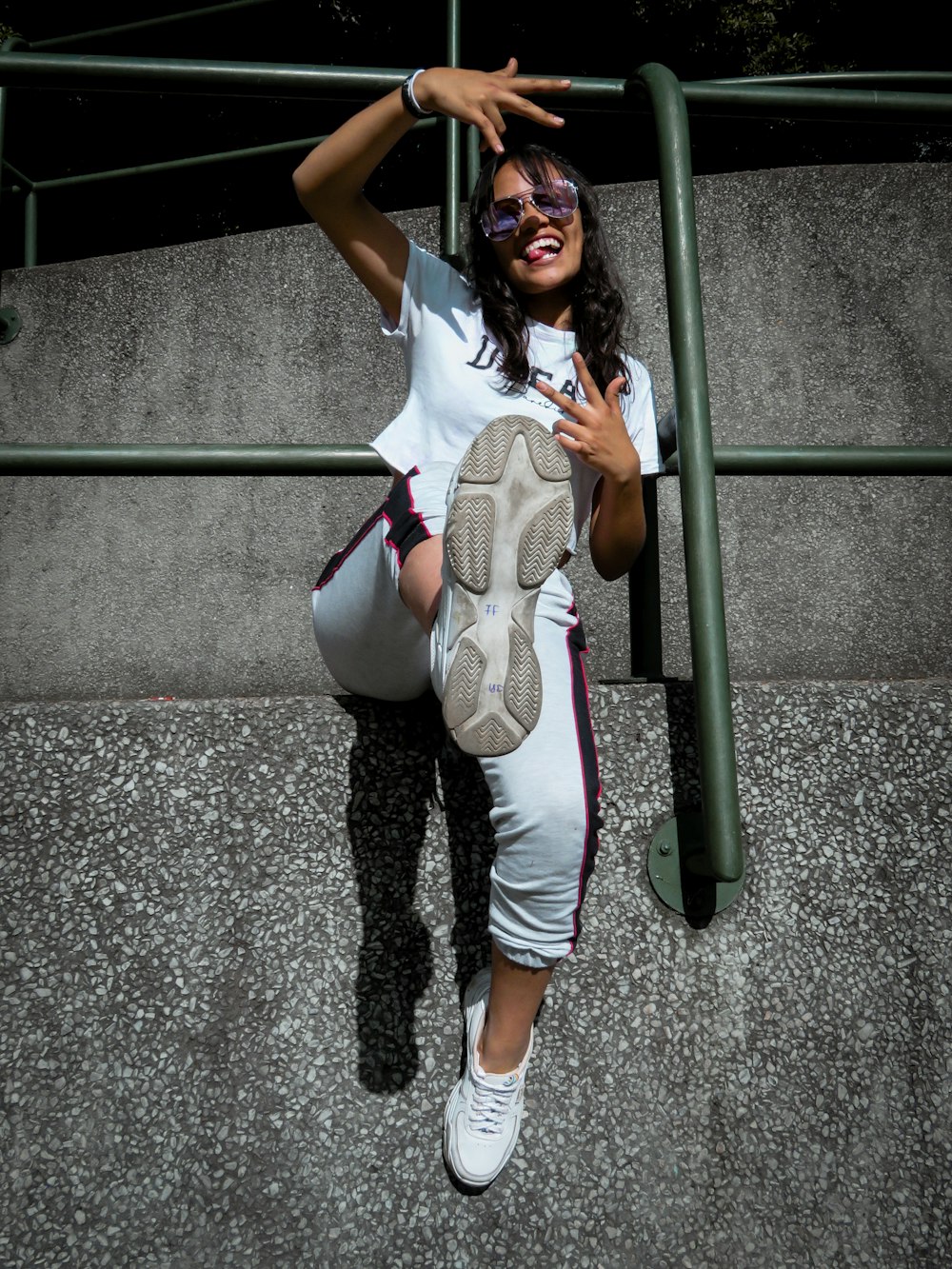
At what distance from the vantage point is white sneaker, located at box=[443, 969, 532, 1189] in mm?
1328

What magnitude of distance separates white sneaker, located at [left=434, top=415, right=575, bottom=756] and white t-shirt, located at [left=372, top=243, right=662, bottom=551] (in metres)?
0.30

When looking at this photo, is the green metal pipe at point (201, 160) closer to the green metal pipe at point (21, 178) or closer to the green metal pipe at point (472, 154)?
the green metal pipe at point (21, 178)

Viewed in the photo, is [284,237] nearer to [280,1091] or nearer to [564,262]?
[564,262]

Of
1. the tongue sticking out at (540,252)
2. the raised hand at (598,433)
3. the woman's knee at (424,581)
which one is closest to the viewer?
the woman's knee at (424,581)

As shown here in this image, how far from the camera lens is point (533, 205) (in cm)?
165

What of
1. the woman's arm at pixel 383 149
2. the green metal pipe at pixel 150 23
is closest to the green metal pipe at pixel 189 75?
the woman's arm at pixel 383 149

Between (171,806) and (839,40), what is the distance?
6035mm

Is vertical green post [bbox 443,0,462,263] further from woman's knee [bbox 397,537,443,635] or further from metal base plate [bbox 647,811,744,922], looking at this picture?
metal base plate [bbox 647,811,744,922]

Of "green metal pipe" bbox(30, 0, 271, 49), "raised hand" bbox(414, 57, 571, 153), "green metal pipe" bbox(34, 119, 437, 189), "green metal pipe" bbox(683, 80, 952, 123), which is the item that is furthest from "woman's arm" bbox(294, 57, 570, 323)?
"green metal pipe" bbox(30, 0, 271, 49)

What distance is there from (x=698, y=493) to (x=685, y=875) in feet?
1.97

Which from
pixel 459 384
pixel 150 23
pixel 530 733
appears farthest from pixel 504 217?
pixel 150 23

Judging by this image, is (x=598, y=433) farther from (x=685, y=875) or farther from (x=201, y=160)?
(x=201, y=160)

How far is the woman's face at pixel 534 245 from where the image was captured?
1.66 metres

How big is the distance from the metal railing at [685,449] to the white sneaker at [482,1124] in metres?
0.38
